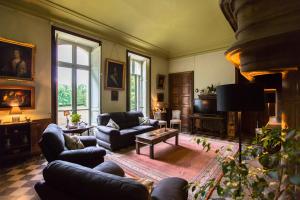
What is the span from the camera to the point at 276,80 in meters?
1.42

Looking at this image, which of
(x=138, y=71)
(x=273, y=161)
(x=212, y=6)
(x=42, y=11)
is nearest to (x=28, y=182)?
(x=273, y=161)

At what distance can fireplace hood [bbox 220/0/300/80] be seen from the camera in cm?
78

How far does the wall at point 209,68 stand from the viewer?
610 cm

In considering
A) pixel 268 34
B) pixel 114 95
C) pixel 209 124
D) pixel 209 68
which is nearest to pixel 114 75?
pixel 114 95

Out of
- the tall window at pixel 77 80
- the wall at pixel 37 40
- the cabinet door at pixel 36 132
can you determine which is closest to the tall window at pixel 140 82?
the tall window at pixel 77 80

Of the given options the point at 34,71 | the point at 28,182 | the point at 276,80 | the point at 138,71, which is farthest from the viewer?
the point at 138,71

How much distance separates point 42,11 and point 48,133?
10.3ft

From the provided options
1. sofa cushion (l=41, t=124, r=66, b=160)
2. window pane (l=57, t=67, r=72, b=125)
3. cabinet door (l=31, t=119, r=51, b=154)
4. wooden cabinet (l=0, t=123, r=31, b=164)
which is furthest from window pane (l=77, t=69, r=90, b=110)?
sofa cushion (l=41, t=124, r=66, b=160)

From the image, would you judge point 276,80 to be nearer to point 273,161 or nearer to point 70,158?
point 273,161

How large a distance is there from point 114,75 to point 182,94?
3334 millimetres

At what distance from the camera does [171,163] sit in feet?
11.4

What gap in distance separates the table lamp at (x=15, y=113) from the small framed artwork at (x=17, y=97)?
14cm

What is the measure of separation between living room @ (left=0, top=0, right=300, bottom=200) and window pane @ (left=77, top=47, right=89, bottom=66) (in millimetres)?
32

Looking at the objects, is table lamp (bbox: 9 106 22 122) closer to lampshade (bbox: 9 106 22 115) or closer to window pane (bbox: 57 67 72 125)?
lampshade (bbox: 9 106 22 115)
